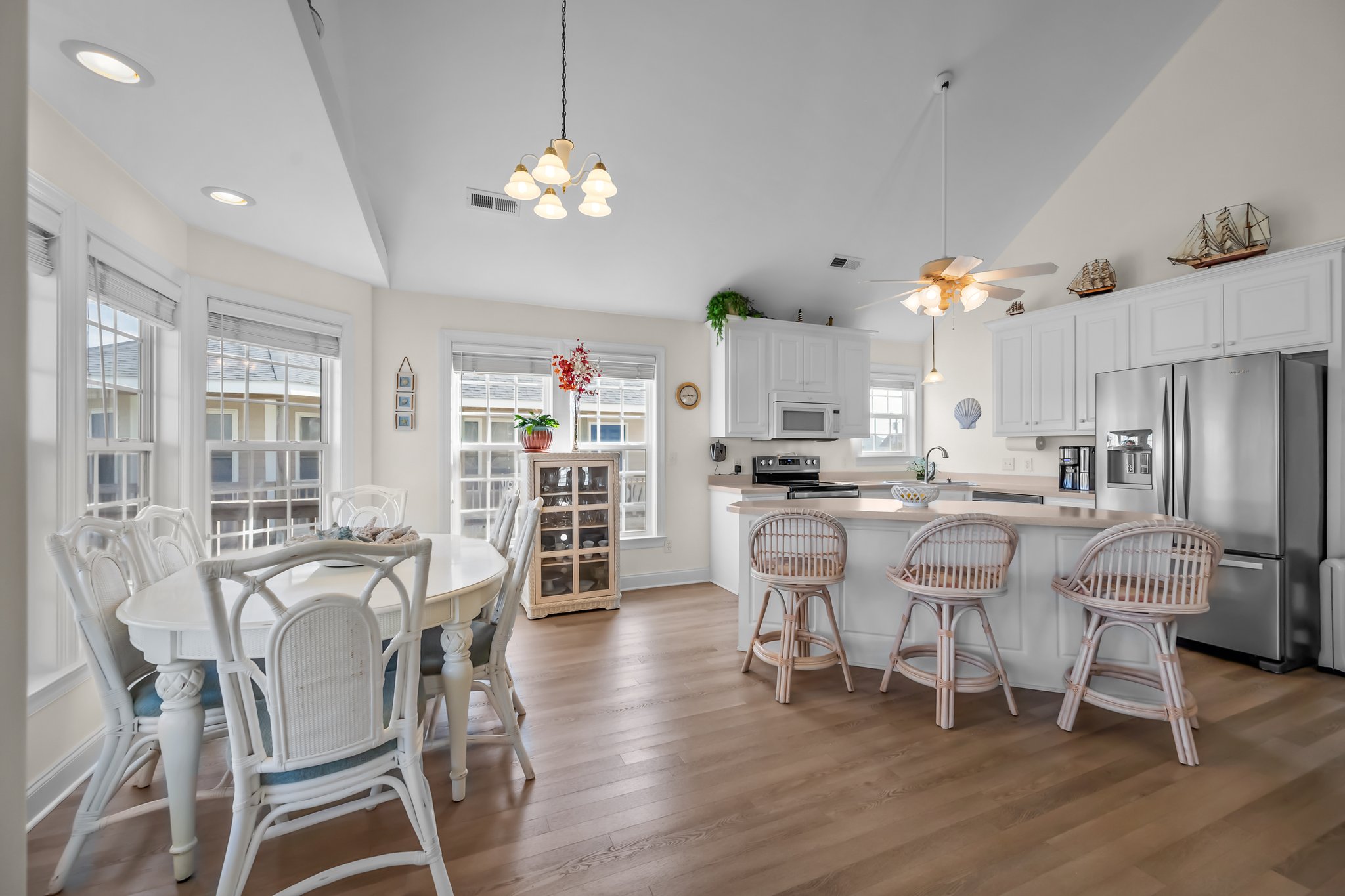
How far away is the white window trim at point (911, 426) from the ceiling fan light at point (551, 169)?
477 centimetres

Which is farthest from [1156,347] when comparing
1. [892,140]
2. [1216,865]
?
[1216,865]

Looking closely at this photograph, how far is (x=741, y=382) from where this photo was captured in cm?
501

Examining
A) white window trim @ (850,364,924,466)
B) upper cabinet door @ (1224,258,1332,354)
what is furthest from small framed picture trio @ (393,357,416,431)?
upper cabinet door @ (1224,258,1332,354)

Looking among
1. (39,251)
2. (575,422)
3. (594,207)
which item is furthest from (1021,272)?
(39,251)

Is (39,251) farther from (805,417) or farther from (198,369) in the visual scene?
(805,417)

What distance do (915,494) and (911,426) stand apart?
11.5ft

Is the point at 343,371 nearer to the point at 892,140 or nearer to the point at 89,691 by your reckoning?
the point at 89,691

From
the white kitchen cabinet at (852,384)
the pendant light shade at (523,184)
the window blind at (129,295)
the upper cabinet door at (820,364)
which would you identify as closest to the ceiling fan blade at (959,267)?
the pendant light shade at (523,184)

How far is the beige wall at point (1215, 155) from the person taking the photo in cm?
333

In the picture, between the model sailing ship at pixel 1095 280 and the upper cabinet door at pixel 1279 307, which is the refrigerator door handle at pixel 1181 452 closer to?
the upper cabinet door at pixel 1279 307

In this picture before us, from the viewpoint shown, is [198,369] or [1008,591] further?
[198,369]

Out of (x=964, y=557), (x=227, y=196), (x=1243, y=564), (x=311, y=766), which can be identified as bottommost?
(x=311, y=766)

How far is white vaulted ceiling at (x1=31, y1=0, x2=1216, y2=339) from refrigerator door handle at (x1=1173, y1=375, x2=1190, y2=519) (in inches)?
68.4
